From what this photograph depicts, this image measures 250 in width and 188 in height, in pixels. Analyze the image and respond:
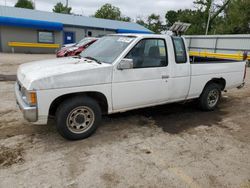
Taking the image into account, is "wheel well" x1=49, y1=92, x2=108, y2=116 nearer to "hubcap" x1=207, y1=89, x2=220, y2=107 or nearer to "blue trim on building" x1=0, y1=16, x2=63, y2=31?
"hubcap" x1=207, y1=89, x2=220, y2=107

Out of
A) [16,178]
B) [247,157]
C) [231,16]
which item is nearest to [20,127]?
[16,178]

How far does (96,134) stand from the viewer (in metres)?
4.23

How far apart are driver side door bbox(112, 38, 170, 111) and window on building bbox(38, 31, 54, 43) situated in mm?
21097

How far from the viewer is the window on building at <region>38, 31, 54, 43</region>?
74.8 feet

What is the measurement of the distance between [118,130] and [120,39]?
188cm

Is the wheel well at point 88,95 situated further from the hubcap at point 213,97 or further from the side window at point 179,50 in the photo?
the hubcap at point 213,97

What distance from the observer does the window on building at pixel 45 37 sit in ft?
74.8

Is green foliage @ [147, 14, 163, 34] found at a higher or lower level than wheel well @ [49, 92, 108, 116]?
higher

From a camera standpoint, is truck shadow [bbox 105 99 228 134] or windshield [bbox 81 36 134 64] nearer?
windshield [bbox 81 36 134 64]

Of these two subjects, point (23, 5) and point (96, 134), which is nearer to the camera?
point (96, 134)

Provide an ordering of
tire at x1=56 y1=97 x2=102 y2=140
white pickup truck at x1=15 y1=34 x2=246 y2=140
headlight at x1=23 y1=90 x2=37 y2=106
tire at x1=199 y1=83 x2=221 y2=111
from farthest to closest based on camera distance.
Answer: tire at x1=199 y1=83 x2=221 y2=111
tire at x1=56 y1=97 x2=102 y2=140
white pickup truck at x1=15 y1=34 x2=246 y2=140
headlight at x1=23 y1=90 x2=37 y2=106

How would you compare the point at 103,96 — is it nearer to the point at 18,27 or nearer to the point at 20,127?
the point at 20,127

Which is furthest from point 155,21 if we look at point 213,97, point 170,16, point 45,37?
point 213,97

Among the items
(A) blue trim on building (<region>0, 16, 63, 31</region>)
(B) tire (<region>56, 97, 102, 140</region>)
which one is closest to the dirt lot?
(B) tire (<region>56, 97, 102, 140</region>)
